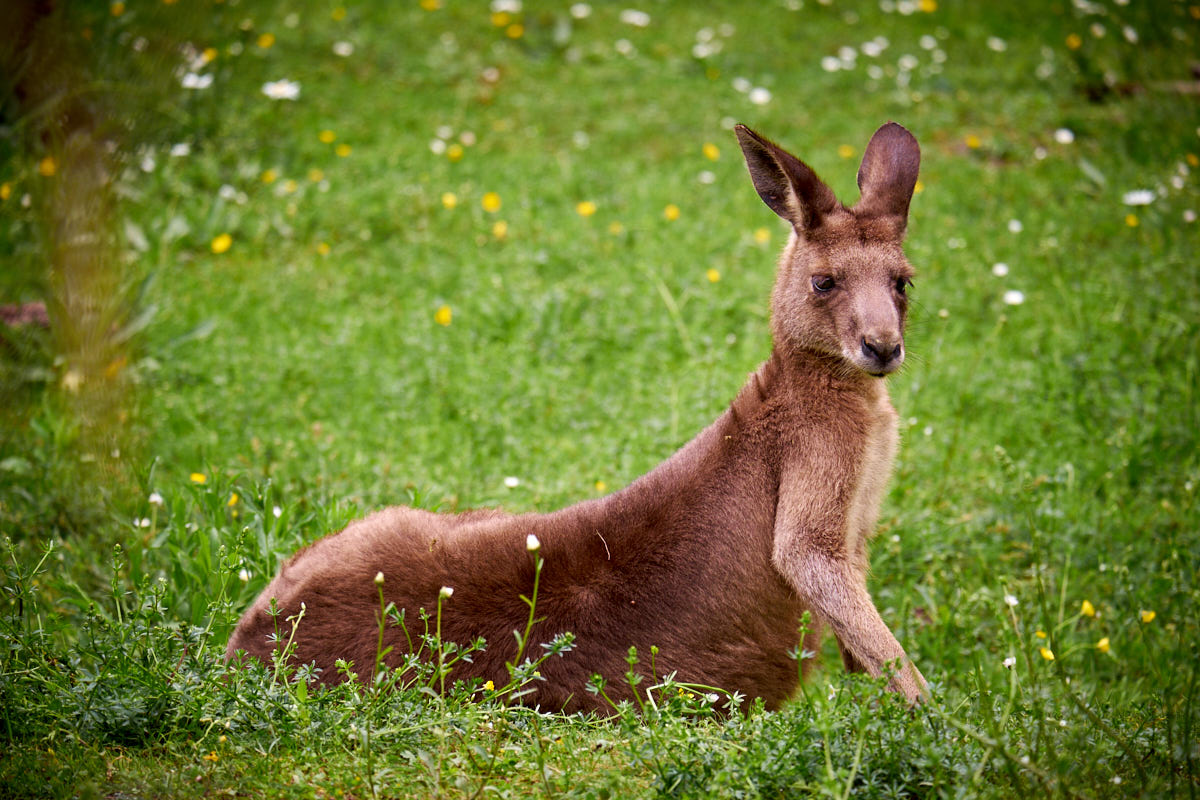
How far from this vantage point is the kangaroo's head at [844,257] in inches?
139

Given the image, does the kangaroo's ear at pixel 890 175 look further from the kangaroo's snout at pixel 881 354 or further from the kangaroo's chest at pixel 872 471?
the kangaroo's chest at pixel 872 471

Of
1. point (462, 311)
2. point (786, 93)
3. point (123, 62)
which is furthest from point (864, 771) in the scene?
point (786, 93)

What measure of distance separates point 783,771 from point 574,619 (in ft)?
2.76

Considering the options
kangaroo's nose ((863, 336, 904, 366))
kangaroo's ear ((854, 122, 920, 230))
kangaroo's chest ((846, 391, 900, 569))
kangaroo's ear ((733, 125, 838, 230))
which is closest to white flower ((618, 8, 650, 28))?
kangaroo's ear ((854, 122, 920, 230))

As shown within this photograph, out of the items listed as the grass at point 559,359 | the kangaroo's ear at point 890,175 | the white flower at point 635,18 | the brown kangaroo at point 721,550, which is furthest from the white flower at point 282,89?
the kangaroo's ear at point 890,175

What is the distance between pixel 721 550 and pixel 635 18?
303 inches

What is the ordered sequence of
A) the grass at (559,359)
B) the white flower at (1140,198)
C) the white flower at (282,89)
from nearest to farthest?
1. the grass at (559,359)
2. the white flower at (1140,198)
3. the white flower at (282,89)

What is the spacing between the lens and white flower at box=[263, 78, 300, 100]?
26.3 ft

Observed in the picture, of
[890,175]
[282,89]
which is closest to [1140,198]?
[890,175]

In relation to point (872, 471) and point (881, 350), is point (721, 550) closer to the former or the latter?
point (872, 471)

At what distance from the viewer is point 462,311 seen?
6.50 metres

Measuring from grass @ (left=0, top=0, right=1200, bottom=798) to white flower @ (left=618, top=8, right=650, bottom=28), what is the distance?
0.57 feet

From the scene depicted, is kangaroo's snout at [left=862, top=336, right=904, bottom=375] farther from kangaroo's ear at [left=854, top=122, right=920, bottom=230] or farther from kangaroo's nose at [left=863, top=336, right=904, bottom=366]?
kangaroo's ear at [left=854, top=122, right=920, bottom=230]

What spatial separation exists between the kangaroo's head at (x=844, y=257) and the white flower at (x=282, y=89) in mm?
5352
